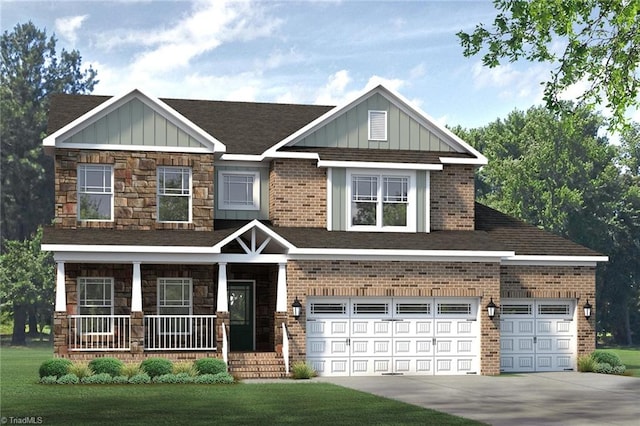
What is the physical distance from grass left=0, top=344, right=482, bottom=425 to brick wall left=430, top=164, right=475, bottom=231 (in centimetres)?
912

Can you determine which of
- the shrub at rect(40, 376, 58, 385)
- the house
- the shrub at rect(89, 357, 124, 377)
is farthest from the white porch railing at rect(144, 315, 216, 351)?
the shrub at rect(40, 376, 58, 385)

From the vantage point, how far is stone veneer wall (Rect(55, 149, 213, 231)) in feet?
106

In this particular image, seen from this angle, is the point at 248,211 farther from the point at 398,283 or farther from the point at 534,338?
A: the point at 534,338

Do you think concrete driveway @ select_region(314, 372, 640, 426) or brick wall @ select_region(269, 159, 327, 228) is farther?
brick wall @ select_region(269, 159, 327, 228)

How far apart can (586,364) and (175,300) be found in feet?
44.6

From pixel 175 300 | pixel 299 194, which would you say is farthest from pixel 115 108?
pixel 299 194

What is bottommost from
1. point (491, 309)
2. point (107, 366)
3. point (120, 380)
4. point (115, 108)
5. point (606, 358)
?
point (606, 358)

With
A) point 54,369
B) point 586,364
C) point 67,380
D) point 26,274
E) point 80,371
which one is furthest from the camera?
point 26,274

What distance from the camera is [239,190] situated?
116 ft

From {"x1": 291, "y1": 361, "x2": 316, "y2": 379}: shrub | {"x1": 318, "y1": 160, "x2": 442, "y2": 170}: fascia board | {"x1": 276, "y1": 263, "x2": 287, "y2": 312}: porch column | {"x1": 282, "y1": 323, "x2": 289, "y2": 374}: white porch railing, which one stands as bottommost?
{"x1": 291, "y1": 361, "x2": 316, "y2": 379}: shrub

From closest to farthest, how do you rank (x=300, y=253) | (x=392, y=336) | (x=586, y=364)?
(x=300, y=253), (x=392, y=336), (x=586, y=364)

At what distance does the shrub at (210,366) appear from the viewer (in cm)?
2948

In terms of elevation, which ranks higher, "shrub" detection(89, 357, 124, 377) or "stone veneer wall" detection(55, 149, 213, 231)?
"stone veneer wall" detection(55, 149, 213, 231)

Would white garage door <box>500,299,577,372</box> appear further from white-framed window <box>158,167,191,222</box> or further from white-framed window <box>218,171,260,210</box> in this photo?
white-framed window <box>158,167,191,222</box>
